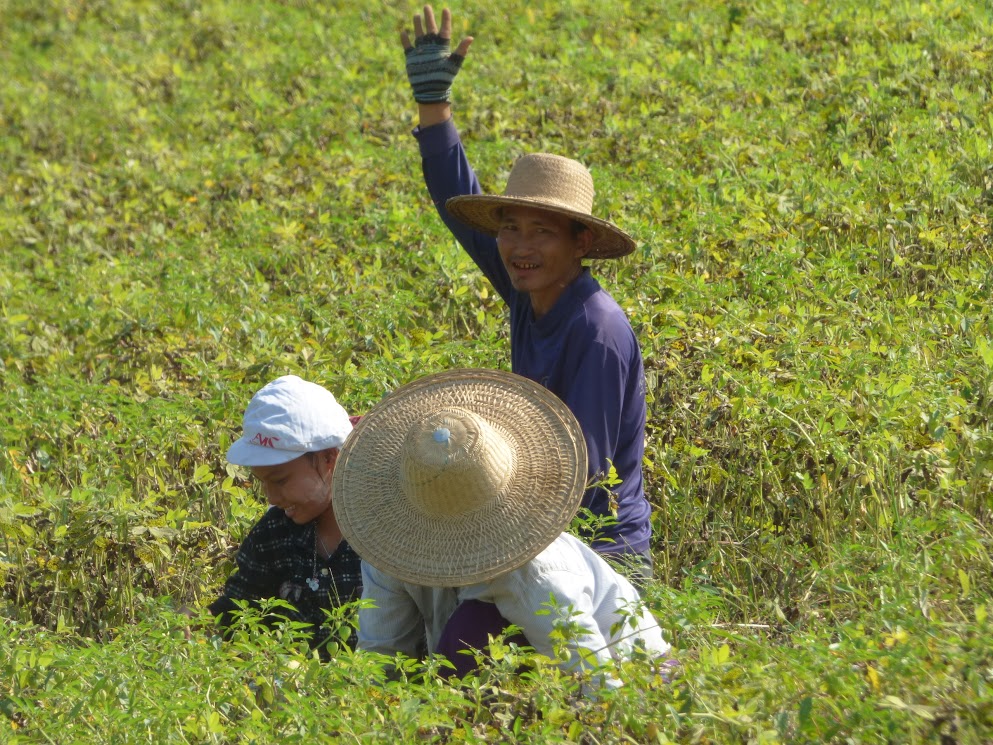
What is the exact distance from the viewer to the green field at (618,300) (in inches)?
105

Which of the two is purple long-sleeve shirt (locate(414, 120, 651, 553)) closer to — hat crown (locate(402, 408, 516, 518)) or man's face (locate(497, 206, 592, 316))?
man's face (locate(497, 206, 592, 316))

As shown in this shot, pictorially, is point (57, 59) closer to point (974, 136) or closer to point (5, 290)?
point (5, 290)

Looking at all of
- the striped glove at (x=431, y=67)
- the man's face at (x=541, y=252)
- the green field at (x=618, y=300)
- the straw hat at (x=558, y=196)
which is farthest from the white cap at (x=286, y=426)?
the striped glove at (x=431, y=67)

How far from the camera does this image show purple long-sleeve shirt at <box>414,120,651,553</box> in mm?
3469

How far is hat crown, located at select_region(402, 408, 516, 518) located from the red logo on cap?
0.49m

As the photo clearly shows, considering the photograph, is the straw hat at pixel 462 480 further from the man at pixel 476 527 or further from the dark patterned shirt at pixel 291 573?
the dark patterned shirt at pixel 291 573

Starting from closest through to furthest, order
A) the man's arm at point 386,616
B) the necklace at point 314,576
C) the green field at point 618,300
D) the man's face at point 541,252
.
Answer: the green field at point 618,300 < the man's arm at point 386,616 < the necklace at point 314,576 < the man's face at point 541,252

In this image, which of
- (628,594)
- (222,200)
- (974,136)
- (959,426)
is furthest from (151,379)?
(974,136)

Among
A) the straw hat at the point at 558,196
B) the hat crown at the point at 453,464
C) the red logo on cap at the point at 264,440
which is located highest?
the straw hat at the point at 558,196

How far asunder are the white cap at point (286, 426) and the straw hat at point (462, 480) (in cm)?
22

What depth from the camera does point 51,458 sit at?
4.67 meters

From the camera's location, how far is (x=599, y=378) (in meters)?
3.48

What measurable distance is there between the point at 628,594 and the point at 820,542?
0.90 metres

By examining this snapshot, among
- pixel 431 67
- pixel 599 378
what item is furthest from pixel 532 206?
pixel 431 67
